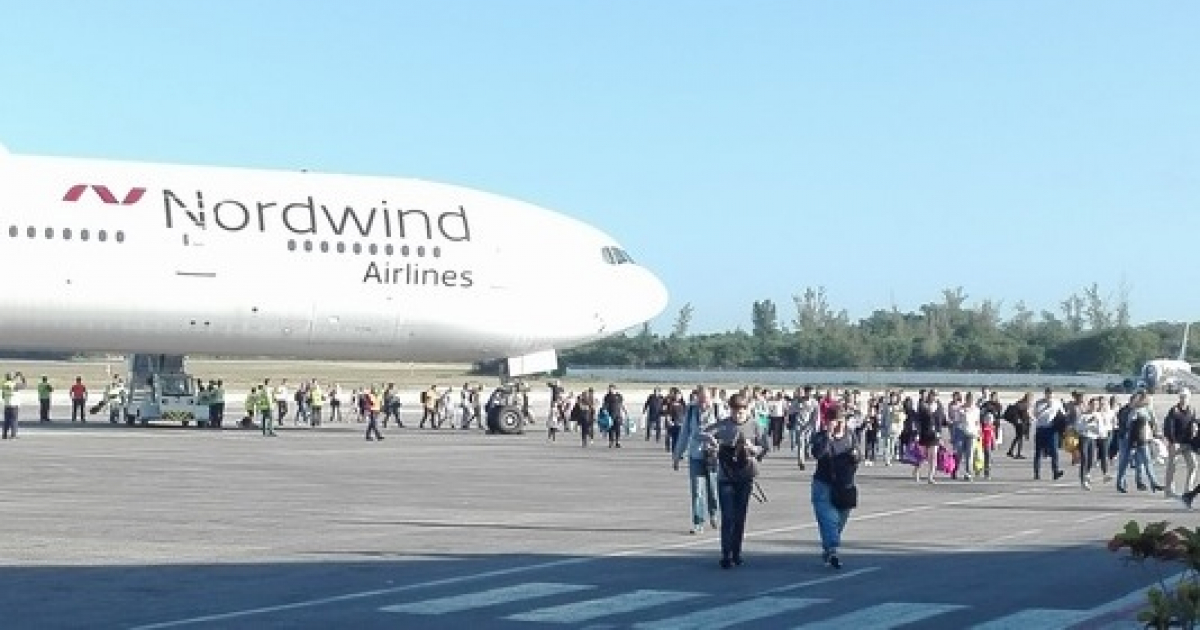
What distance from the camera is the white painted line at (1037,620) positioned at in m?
13.1

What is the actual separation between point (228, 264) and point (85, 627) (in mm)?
29267

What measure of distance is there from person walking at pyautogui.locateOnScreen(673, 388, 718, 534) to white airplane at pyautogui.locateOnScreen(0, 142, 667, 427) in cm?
2191

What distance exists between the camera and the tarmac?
13438 mm

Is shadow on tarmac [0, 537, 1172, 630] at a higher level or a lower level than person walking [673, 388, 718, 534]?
lower

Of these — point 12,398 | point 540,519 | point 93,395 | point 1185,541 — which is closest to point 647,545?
point 540,519

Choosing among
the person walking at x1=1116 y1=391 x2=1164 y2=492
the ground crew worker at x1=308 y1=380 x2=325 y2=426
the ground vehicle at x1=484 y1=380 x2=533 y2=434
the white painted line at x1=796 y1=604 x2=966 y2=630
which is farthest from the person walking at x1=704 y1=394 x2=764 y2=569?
the ground crew worker at x1=308 y1=380 x2=325 y2=426

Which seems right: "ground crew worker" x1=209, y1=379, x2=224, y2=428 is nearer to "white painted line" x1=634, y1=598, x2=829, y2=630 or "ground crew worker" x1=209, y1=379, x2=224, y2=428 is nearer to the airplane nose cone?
the airplane nose cone

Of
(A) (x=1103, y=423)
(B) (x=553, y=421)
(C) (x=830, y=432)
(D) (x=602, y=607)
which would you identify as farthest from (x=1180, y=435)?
(B) (x=553, y=421)

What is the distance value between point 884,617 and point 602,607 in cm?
198

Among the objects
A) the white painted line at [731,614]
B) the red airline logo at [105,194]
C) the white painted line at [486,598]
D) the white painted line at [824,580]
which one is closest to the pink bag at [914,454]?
the white painted line at [824,580]

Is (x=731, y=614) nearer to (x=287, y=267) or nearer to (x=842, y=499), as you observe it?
(x=842, y=499)

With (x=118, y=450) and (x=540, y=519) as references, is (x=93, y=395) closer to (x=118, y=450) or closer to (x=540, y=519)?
(x=118, y=450)

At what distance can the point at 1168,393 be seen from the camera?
3819 inches

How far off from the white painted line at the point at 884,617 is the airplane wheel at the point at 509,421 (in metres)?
33.6
